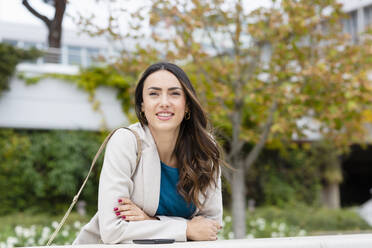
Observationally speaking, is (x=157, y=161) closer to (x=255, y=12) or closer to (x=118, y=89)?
(x=255, y=12)

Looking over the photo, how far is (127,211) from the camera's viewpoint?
1.69 metres

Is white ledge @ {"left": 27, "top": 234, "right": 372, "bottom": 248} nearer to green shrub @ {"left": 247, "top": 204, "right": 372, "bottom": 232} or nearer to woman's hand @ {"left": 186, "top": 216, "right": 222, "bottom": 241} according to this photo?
woman's hand @ {"left": 186, "top": 216, "right": 222, "bottom": 241}

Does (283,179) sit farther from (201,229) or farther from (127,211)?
(127,211)

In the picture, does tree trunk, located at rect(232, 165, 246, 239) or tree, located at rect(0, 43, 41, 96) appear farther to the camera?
tree, located at rect(0, 43, 41, 96)

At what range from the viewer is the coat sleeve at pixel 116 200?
1.65m

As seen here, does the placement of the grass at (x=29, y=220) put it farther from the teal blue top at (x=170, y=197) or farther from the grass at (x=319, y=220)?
the teal blue top at (x=170, y=197)

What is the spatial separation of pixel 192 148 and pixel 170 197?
29 centimetres

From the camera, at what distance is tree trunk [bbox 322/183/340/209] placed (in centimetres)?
1202

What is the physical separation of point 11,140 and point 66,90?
5.27 feet

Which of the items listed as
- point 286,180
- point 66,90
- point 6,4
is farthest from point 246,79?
point 286,180

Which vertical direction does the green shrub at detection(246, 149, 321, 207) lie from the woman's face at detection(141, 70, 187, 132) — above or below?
below

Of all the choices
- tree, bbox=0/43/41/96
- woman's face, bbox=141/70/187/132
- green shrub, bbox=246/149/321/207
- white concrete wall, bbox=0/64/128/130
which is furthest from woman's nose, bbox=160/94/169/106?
green shrub, bbox=246/149/321/207

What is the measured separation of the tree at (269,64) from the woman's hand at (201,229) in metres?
3.16

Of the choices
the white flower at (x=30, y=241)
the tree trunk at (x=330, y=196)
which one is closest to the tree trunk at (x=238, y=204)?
the white flower at (x=30, y=241)
